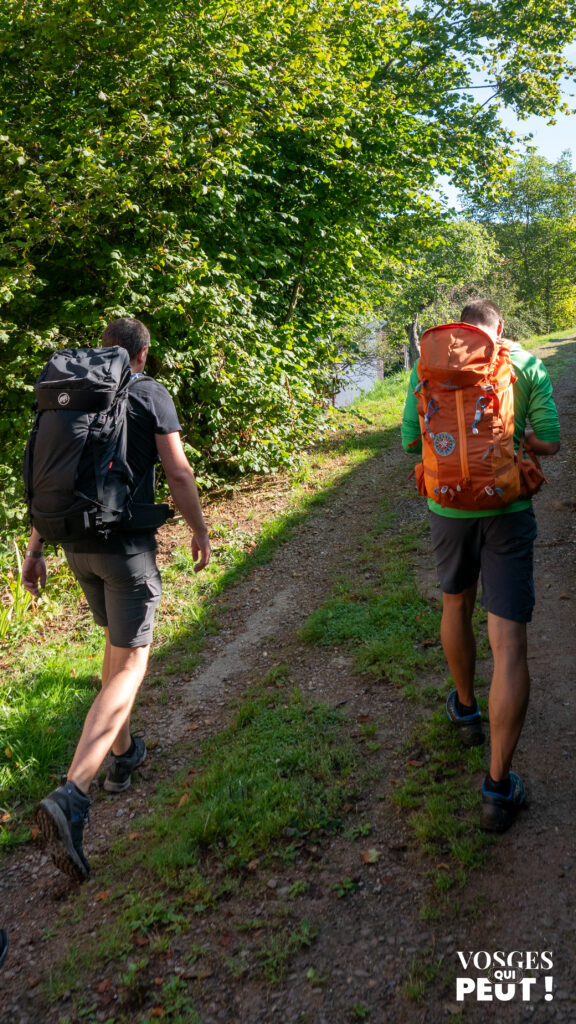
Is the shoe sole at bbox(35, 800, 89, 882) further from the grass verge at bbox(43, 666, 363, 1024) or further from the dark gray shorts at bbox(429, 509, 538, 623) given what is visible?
the dark gray shorts at bbox(429, 509, 538, 623)

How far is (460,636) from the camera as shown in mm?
3023

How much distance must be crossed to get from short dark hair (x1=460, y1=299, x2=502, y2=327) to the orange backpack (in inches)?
6.5

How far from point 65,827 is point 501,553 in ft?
6.45

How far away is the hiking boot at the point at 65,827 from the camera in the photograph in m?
2.44

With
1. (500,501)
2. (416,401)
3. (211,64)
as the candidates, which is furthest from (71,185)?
(500,501)

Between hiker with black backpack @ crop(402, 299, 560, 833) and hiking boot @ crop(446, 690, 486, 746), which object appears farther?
hiking boot @ crop(446, 690, 486, 746)

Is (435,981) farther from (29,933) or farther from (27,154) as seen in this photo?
(27,154)

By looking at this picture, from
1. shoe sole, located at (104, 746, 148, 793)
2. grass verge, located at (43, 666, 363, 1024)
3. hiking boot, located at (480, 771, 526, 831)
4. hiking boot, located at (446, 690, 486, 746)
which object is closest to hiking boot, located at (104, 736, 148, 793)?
shoe sole, located at (104, 746, 148, 793)

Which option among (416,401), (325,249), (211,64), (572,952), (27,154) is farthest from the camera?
(325,249)

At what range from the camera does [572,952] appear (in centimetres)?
204

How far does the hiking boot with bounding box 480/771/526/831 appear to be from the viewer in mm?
2561

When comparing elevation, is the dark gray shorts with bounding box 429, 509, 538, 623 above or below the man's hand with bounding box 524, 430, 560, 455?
below

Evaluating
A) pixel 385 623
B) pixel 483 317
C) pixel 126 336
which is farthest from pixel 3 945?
pixel 483 317

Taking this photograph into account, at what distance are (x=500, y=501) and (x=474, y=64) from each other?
625 inches
